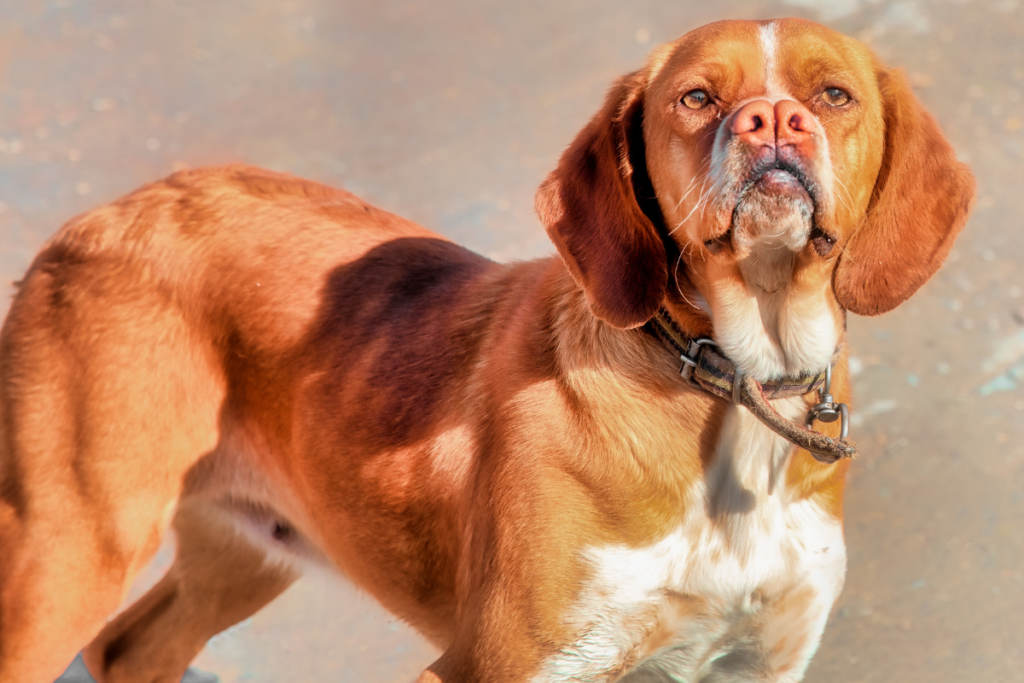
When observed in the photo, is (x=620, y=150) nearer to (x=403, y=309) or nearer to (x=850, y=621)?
(x=403, y=309)

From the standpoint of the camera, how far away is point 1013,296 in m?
5.53

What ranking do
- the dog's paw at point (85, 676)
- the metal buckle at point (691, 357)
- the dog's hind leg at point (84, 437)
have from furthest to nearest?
the dog's paw at point (85, 676)
the dog's hind leg at point (84, 437)
the metal buckle at point (691, 357)

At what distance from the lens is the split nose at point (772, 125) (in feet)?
7.45

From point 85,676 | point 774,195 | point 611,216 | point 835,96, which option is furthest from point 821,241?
point 85,676

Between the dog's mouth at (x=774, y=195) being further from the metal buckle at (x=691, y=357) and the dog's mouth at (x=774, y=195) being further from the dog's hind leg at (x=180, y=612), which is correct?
the dog's hind leg at (x=180, y=612)

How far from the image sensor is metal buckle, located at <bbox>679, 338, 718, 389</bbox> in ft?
8.20

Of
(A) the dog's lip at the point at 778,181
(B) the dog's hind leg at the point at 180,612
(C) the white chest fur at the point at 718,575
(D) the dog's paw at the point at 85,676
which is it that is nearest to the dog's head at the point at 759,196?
(A) the dog's lip at the point at 778,181

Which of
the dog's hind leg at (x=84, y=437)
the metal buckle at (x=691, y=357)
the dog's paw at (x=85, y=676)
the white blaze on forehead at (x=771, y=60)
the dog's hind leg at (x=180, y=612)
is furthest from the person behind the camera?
the dog's paw at (x=85, y=676)

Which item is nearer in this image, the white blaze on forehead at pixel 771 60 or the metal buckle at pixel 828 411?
the white blaze on forehead at pixel 771 60

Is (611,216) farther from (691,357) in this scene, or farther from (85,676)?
(85,676)

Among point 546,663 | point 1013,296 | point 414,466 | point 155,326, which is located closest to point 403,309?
point 414,466

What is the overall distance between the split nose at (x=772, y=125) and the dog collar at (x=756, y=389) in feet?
1.43

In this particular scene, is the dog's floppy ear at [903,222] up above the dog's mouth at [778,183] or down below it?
below

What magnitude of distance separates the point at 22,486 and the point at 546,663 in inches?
56.1
